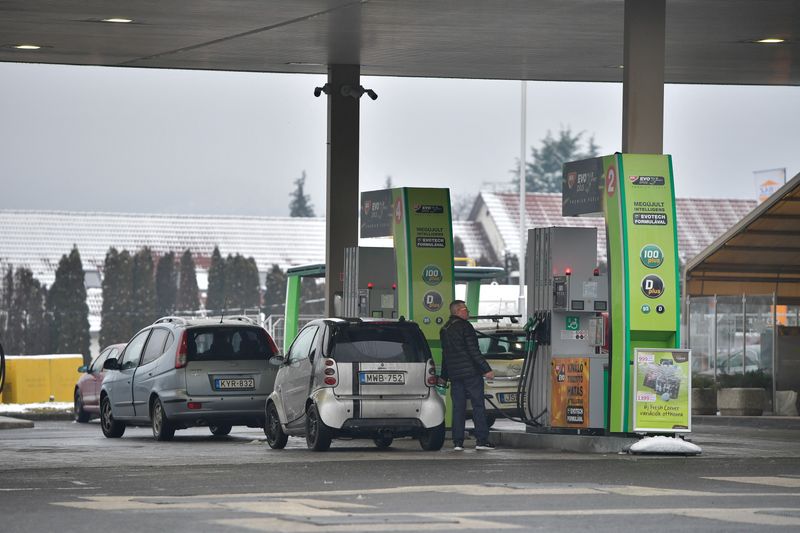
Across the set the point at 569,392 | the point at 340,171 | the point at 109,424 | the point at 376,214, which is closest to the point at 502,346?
the point at 376,214

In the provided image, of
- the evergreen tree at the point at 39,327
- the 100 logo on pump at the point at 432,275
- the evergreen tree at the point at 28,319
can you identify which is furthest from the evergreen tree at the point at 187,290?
the 100 logo on pump at the point at 432,275

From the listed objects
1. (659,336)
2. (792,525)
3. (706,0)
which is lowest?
(792,525)

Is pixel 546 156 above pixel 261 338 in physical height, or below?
above

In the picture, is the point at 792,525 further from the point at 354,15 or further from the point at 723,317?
the point at 723,317

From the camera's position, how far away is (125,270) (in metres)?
56.7

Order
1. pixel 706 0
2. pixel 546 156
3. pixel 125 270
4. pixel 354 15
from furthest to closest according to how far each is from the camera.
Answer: pixel 546 156 < pixel 125 270 < pixel 354 15 < pixel 706 0

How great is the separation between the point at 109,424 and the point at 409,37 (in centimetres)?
706

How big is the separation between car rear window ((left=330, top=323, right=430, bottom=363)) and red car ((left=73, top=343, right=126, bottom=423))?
10169mm

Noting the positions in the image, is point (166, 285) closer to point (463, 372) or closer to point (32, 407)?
point (32, 407)

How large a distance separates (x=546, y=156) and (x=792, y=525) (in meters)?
100.0

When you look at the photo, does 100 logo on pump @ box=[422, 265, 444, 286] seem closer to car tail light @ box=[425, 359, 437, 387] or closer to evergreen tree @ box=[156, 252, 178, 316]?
car tail light @ box=[425, 359, 437, 387]

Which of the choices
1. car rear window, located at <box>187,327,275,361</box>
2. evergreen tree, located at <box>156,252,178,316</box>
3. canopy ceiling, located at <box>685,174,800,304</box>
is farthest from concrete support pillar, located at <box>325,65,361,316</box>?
evergreen tree, located at <box>156,252,178,316</box>

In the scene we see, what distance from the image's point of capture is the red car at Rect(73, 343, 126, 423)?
94.9 ft

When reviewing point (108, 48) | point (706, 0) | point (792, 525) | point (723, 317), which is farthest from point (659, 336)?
point (723, 317)
